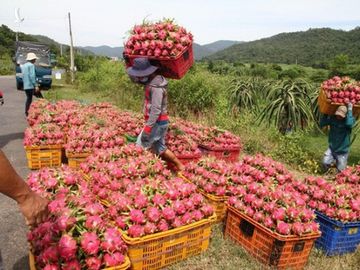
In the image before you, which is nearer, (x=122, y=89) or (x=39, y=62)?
(x=122, y=89)

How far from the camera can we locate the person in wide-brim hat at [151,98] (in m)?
4.88

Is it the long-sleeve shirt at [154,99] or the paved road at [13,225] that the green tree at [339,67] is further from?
the long-sleeve shirt at [154,99]

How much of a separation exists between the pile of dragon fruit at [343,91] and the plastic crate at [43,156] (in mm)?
4853

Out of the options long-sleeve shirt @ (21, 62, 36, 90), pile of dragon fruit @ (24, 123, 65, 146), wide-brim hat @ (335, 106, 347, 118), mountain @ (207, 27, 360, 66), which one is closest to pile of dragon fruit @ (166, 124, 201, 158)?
pile of dragon fruit @ (24, 123, 65, 146)

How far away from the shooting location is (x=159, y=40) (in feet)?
18.2

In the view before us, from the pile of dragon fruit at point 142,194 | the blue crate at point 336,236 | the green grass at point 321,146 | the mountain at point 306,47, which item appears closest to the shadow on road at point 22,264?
the pile of dragon fruit at point 142,194

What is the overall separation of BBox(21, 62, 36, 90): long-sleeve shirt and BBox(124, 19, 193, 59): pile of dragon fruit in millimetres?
4712

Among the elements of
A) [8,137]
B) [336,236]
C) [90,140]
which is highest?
[90,140]

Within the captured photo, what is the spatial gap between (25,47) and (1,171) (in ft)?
74.1

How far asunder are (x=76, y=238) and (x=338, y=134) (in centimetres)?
523

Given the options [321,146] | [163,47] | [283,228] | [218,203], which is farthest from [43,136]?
[321,146]

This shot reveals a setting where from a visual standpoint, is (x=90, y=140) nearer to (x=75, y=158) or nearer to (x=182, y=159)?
(x=75, y=158)

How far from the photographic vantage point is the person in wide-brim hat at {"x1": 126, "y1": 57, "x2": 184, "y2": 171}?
4879 millimetres

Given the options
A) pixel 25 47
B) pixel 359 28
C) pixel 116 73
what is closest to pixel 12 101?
pixel 116 73
